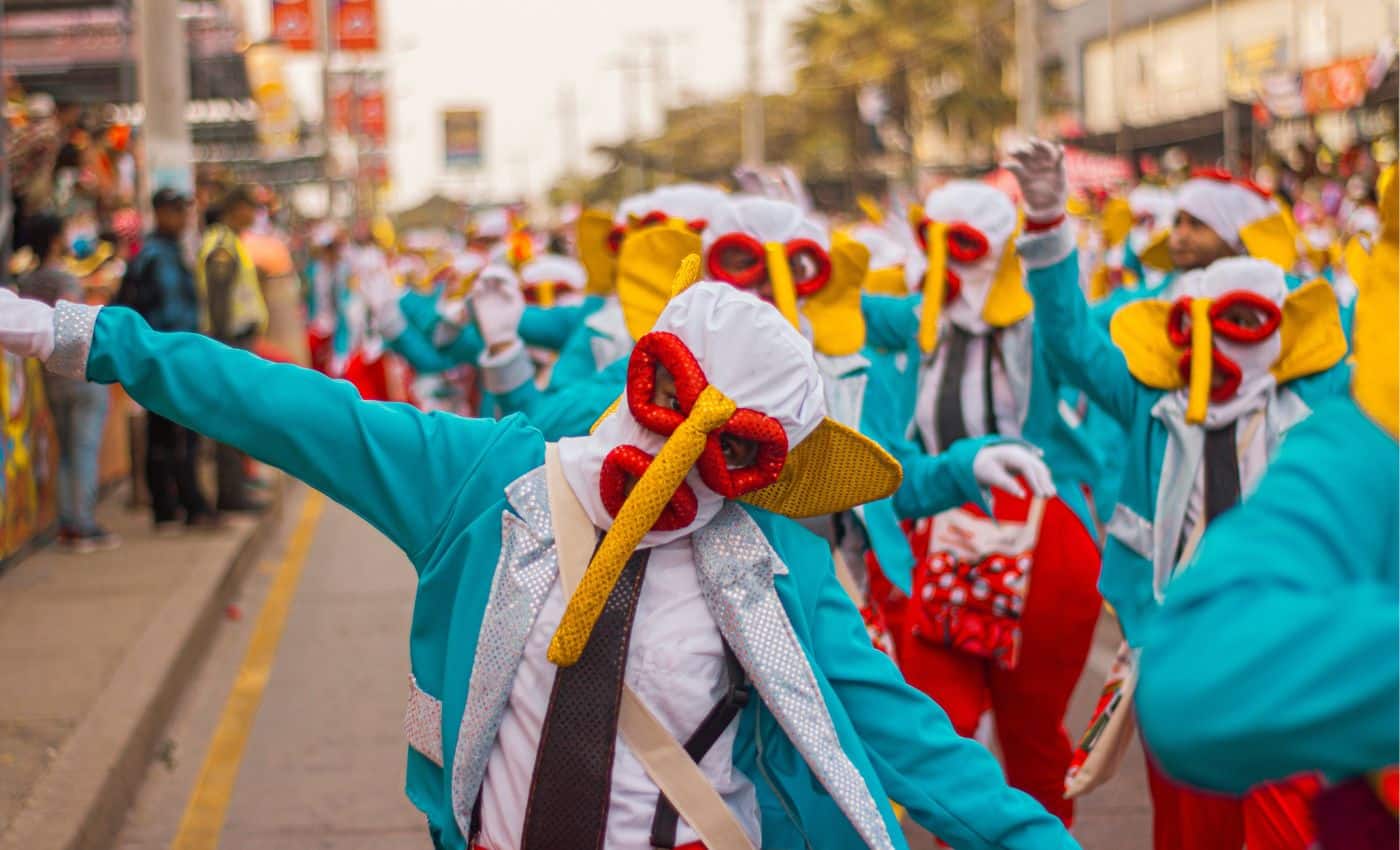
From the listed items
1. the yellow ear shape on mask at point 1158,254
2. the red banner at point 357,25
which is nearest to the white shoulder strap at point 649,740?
the yellow ear shape on mask at point 1158,254

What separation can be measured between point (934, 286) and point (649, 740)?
3.47m

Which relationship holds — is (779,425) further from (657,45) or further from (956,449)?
(657,45)

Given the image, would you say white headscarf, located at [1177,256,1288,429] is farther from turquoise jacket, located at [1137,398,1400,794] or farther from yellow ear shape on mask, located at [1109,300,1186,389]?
turquoise jacket, located at [1137,398,1400,794]

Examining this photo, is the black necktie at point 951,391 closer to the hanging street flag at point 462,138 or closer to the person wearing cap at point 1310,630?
the person wearing cap at point 1310,630

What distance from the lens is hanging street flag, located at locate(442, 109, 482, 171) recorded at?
268 feet

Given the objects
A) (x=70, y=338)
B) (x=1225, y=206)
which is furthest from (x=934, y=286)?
(x=70, y=338)

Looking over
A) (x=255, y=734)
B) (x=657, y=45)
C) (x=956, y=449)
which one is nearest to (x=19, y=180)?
(x=255, y=734)

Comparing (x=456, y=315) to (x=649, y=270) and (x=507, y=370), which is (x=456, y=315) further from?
(x=649, y=270)

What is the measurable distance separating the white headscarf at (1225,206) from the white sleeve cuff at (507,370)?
8.24 ft

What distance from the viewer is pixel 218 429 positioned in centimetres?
313

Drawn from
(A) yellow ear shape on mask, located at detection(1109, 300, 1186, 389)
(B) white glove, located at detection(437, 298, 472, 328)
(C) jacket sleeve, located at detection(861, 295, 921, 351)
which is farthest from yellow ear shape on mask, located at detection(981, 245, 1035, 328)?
(B) white glove, located at detection(437, 298, 472, 328)

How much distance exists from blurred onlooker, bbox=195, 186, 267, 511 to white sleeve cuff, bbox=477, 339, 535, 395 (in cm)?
579

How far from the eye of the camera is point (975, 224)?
647 cm

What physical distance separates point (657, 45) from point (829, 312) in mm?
77037
